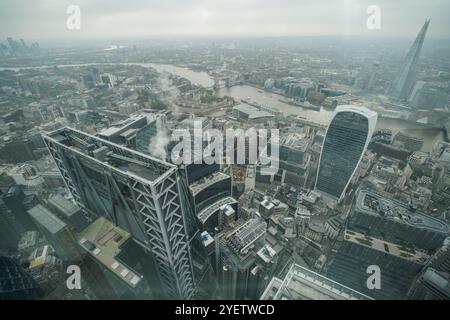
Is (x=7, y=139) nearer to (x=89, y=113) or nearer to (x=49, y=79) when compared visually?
(x=89, y=113)

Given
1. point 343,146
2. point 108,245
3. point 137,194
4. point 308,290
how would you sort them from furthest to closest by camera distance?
point 343,146
point 108,245
point 137,194
point 308,290

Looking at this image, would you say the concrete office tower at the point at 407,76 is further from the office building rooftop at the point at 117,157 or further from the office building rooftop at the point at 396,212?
the office building rooftop at the point at 117,157

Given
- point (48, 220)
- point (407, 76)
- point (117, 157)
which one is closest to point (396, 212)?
point (117, 157)

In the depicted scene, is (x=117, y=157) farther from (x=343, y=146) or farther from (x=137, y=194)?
(x=343, y=146)

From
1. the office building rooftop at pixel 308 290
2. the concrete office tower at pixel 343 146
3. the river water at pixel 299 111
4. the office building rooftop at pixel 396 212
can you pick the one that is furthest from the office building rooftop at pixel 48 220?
the river water at pixel 299 111

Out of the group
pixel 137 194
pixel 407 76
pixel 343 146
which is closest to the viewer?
pixel 137 194

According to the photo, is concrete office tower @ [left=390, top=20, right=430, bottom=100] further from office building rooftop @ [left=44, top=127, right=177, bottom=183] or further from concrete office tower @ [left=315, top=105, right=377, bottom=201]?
office building rooftop @ [left=44, top=127, right=177, bottom=183]

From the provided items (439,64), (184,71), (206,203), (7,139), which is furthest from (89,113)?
(439,64)
